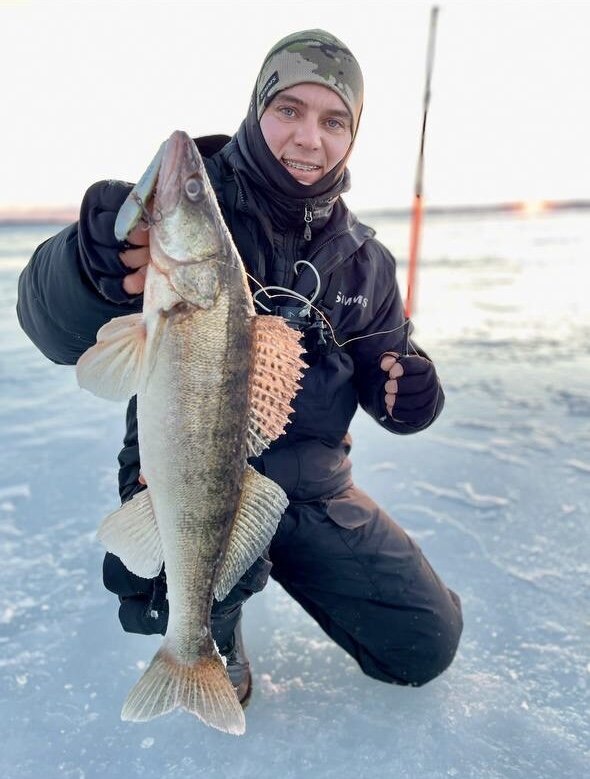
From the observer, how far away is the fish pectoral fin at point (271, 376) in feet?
7.20

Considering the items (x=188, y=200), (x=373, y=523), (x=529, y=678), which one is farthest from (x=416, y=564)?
(x=188, y=200)

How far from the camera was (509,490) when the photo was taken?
4.56 metres

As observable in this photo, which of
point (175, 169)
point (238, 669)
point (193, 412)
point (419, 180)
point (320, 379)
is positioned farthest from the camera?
point (419, 180)

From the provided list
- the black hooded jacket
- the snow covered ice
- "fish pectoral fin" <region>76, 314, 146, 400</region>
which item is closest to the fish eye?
"fish pectoral fin" <region>76, 314, 146, 400</region>

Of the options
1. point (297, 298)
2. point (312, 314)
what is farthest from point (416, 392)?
point (297, 298)

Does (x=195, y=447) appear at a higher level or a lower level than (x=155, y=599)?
higher

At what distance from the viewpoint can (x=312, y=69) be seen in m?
2.99

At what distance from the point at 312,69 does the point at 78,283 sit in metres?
1.59

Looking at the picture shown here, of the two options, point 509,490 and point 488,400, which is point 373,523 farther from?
point 488,400

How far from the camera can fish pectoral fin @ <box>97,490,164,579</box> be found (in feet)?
7.55

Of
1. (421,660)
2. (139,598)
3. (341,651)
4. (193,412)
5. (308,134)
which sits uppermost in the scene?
(308,134)

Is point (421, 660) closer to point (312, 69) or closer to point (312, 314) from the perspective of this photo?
point (312, 314)

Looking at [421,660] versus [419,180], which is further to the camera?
[419,180]

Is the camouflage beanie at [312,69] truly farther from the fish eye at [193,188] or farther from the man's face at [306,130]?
the fish eye at [193,188]
